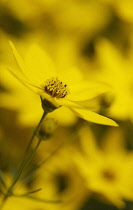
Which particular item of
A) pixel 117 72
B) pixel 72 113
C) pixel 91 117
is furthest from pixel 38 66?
pixel 117 72

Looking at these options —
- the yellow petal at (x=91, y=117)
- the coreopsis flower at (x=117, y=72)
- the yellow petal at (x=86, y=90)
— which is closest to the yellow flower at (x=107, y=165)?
the coreopsis flower at (x=117, y=72)

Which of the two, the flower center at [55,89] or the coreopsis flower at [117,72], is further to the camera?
the coreopsis flower at [117,72]

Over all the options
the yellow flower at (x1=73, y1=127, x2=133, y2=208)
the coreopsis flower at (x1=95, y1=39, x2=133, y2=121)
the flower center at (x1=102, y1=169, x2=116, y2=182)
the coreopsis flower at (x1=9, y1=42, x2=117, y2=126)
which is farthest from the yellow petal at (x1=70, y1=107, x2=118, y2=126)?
the coreopsis flower at (x1=95, y1=39, x2=133, y2=121)

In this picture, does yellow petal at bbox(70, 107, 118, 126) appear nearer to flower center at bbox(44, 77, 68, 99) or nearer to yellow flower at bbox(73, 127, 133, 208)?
flower center at bbox(44, 77, 68, 99)

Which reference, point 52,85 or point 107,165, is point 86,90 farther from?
point 107,165

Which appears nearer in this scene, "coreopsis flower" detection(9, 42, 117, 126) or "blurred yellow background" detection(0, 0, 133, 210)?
"coreopsis flower" detection(9, 42, 117, 126)

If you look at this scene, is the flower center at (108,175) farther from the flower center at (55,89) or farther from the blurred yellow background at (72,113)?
the flower center at (55,89)

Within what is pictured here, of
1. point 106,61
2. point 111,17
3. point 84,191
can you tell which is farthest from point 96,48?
point 84,191
